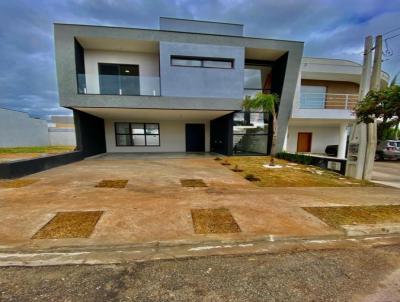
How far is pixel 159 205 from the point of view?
418 cm

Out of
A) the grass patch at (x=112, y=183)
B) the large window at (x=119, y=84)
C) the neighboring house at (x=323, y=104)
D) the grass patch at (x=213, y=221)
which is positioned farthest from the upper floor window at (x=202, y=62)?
the grass patch at (x=213, y=221)

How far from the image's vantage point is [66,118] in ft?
117

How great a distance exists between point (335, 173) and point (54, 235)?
10.1 metres

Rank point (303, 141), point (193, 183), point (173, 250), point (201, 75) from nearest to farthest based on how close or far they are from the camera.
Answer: point (173, 250) < point (193, 183) < point (201, 75) < point (303, 141)

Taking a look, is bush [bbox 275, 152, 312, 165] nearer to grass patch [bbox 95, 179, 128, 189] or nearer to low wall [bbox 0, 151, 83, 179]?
grass patch [bbox 95, 179, 128, 189]

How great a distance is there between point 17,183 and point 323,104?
1700cm

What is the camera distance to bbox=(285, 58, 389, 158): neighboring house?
40.2 feet

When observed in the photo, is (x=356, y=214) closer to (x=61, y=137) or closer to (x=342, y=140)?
(x=342, y=140)

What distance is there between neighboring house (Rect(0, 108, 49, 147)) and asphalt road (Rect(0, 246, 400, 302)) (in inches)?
874

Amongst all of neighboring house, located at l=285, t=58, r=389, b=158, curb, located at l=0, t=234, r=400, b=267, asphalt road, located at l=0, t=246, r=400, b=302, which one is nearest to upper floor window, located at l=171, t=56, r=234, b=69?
neighboring house, located at l=285, t=58, r=389, b=158

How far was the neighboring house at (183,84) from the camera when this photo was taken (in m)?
9.61

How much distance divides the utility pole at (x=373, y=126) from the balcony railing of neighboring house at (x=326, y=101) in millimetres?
5433

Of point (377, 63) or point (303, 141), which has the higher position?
point (377, 63)

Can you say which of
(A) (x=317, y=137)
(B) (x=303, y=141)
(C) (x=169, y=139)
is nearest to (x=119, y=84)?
(C) (x=169, y=139)
